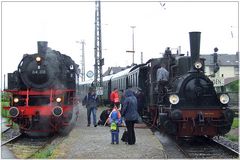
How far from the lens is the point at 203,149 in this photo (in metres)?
12.5

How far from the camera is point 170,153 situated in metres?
11.3

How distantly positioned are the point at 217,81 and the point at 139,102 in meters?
5.03

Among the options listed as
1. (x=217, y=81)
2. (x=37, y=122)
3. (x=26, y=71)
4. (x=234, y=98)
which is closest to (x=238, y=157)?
(x=217, y=81)

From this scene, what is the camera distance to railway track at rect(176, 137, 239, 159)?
11.1 meters

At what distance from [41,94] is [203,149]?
20.3 ft

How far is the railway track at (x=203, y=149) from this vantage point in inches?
435

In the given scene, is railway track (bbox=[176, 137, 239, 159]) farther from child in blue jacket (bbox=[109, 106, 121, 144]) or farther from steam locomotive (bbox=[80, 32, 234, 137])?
child in blue jacket (bbox=[109, 106, 121, 144])

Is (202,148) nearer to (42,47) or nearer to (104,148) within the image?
(104,148)

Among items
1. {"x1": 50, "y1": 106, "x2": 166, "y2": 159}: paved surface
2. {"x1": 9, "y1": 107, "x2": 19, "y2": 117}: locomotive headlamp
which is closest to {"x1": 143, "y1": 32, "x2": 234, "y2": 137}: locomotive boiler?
{"x1": 50, "y1": 106, "x2": 166, "y2": 159}: paved surface

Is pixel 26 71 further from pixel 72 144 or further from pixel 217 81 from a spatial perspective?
pixel 217 81

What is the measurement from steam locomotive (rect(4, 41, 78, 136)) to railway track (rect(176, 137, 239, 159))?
4.47 meters

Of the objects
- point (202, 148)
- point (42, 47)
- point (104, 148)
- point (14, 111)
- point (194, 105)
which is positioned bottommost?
point (202, 148)

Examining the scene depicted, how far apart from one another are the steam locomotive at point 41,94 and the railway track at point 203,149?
4473mm

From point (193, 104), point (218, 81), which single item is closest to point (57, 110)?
point (193, 104)
